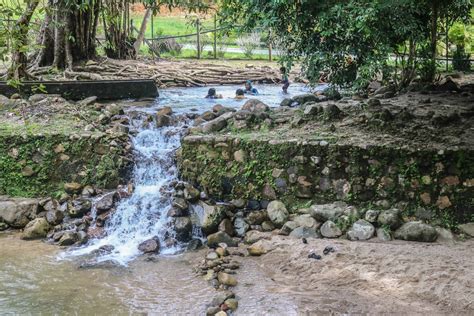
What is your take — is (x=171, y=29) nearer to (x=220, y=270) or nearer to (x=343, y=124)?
(x=343, y=124)

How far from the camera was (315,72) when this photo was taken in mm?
6922

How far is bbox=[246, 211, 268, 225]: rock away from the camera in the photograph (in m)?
6.47

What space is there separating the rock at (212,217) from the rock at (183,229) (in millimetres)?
174

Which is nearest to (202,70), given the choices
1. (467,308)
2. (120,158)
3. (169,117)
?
(169,117)

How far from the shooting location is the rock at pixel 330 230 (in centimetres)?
601

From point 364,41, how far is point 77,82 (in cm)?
553

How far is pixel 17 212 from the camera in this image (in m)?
6.89

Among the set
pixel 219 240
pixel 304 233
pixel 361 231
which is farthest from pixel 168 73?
pixel 361 231

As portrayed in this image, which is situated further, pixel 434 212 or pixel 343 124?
pixel 343 124

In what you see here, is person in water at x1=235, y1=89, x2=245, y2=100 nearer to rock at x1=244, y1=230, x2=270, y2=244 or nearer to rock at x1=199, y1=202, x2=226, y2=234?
rock at x1=199, y1=202, x2=226, y2=234

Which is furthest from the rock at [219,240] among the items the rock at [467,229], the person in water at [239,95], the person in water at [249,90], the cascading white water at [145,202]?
the person in water at [249,90]

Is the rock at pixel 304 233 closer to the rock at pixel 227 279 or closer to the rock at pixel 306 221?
the rock at pixel 306 221

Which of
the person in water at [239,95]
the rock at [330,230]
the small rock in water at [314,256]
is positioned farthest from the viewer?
the person in water at [239,95]

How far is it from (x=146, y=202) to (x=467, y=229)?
3.88m
